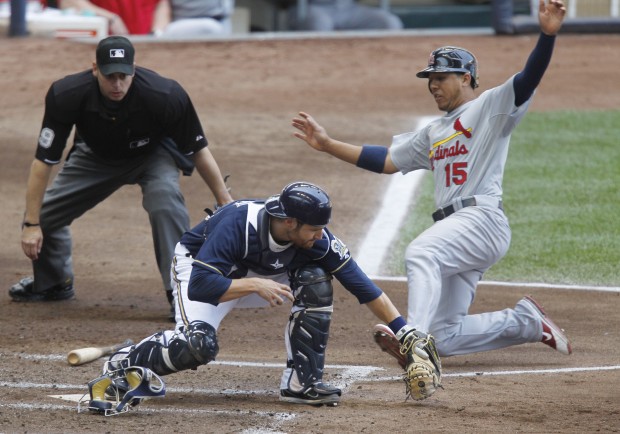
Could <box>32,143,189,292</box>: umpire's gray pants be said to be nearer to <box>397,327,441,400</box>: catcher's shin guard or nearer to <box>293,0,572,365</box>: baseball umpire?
<box>293,0,572,365</box>: baseball umpire

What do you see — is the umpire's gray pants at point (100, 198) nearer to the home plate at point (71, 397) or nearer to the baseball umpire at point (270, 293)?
the baseball umpire at point (270, 293)

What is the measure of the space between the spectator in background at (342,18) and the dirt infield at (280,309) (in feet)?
4.81

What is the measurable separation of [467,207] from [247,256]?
1342 millimetres

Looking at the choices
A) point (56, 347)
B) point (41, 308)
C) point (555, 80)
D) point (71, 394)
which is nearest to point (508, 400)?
point (71, 394)

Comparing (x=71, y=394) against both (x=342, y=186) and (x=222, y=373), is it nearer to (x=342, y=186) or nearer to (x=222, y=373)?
(x=222, y=373)

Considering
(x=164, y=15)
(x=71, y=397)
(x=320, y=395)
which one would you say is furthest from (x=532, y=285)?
(x=164, y=15)

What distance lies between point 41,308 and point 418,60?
25.2 feet

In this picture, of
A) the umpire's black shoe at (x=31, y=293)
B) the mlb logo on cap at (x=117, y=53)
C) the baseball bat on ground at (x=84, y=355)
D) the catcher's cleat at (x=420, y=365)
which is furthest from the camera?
the umpire's black shoe at (x=31, y=293)

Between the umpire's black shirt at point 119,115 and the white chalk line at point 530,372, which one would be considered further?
the umpire's black shirt at point 119,115

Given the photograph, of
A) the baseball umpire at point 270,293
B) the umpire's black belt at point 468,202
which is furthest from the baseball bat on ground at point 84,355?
the umpire's black belt at point 468,202

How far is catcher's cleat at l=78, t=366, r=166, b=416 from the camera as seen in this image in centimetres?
512

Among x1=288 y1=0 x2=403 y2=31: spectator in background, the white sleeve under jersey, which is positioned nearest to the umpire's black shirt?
the white sleeve under jersey

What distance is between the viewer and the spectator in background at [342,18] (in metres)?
16.4

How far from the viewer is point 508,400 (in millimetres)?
5430
